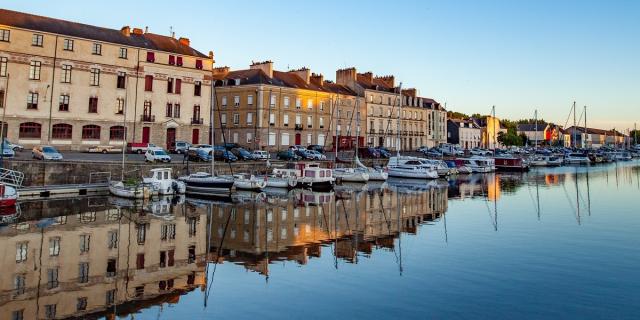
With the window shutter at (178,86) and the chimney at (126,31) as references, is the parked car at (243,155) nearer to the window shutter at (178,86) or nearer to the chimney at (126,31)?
the window shutter at (178,86)

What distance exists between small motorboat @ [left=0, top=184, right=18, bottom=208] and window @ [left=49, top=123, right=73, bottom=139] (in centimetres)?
Answer: 2227

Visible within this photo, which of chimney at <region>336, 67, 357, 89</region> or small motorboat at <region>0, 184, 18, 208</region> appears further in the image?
chimney at <region>336, 67, 357, 89</region>

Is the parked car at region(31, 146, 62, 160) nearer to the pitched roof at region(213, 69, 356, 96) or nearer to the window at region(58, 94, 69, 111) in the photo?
the window at region(58, 94, 69, 111)

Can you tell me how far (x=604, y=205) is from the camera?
35375 millimetres

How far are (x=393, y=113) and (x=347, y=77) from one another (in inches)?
425

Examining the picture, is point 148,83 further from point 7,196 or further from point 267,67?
point 7,196

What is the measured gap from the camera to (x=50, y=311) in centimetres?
1167

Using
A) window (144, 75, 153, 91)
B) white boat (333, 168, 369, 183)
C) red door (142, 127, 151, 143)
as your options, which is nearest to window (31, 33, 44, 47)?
window (144, 75, 153, 91)

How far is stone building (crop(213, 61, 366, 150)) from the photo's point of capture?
67.4 metres

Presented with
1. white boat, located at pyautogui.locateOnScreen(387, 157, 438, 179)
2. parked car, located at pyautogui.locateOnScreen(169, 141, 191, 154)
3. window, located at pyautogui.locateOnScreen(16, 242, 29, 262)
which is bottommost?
window, located at pyautogui.locateOnScreen(16, 242, 29, 262)

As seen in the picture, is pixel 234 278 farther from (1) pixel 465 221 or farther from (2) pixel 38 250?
(1) pixel 465 221

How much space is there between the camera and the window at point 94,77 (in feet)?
166

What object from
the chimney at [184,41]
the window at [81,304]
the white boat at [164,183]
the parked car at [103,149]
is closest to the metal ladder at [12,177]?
the white boat at [164,183]

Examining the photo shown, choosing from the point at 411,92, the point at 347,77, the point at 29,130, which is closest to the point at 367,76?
the point at 347,77
